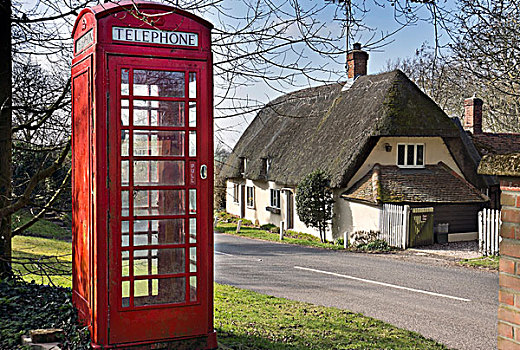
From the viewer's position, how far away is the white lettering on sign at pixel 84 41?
516cm

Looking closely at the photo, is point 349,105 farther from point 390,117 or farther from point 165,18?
point 165,18

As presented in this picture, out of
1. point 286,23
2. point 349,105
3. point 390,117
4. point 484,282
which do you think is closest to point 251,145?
point 349,105

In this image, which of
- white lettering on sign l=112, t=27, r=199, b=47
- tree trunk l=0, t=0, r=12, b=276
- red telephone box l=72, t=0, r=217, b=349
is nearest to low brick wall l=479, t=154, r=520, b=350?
red telephone box l=72, t=0, r=217, b=349

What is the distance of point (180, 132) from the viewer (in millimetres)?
5246

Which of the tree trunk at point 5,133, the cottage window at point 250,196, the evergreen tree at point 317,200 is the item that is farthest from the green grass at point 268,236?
the tree trunk at point 5,133

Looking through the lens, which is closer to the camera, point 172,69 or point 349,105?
point 172,69

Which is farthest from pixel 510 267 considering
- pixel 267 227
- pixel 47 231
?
pixel 267 227

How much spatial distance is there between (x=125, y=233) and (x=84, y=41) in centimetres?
191

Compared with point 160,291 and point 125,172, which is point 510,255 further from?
point 125,172

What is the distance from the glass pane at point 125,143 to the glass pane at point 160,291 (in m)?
1.20

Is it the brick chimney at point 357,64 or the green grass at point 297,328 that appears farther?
the brick chimney at point 357,64

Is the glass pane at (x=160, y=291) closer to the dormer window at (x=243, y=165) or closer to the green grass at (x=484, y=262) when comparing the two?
the green grass at (x=484, y=262)

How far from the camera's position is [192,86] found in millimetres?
5254

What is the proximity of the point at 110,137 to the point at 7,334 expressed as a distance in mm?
2219
